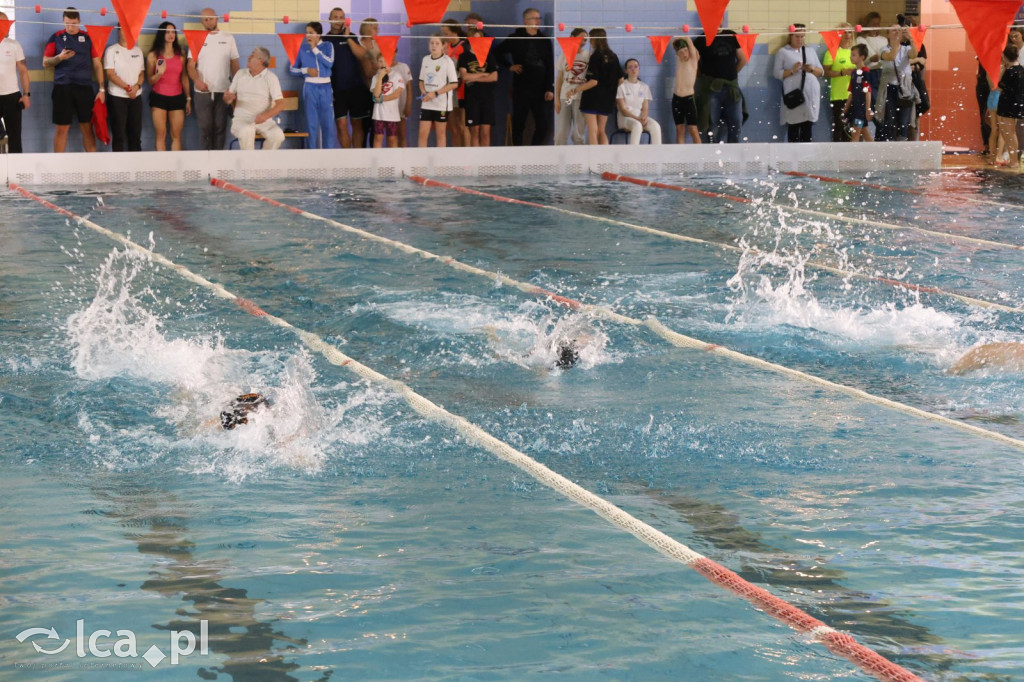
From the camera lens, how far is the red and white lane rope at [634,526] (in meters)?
2.86

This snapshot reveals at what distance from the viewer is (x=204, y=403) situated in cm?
491

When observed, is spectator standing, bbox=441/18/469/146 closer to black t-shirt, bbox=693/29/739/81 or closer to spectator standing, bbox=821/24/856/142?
black t-shirt, bbox=693/29/739/81

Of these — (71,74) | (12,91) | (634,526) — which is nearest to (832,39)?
(71,74)

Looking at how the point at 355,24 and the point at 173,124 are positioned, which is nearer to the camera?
the point at 173,124

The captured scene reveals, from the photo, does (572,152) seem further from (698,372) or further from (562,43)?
(698,372)

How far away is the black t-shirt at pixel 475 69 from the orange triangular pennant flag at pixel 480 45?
0.17 metres

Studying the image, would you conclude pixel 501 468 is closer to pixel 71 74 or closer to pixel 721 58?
pixel 71 74

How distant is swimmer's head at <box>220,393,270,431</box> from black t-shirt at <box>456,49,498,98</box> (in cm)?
1055

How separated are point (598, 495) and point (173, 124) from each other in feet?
37.8

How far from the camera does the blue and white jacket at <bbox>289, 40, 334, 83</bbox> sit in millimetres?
14133

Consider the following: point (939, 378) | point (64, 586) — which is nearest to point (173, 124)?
point (939, 378)

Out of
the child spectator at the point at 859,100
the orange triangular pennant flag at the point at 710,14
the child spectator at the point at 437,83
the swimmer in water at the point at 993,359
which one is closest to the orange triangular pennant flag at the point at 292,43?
the child spectator at the point at 437,83

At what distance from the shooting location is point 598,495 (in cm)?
403

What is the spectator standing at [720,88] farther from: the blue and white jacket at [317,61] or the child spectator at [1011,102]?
the blue and white jacket at [317,61]
